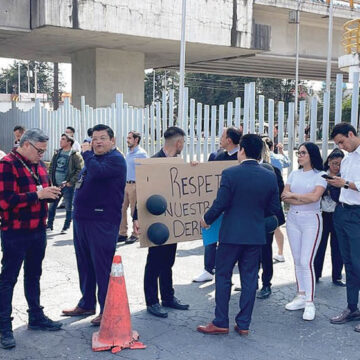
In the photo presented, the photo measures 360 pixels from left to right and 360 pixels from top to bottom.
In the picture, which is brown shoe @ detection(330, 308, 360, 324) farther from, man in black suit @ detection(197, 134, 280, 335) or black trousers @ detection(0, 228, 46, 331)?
black trousers @ detection(0, 228, 46, 331)

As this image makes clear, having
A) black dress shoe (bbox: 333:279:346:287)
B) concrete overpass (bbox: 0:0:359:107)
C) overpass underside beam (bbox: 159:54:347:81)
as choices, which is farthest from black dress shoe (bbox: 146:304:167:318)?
overpass underside beam (bbox: 159:54:347:81)

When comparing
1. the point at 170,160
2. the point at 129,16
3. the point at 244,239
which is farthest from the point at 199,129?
the point at 244,239

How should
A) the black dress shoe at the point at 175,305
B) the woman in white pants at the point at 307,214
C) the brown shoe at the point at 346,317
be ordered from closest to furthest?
the brown shoe at the point at 346,317 → the woman in white pants at the point at 307,214 → the black dress shoe at the point at 175,305

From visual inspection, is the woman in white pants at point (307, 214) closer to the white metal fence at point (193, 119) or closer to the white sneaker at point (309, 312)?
the white sneaker at point (309, 312)

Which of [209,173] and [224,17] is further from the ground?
[224,17]

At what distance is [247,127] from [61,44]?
1037 centimetres

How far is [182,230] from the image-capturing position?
5680 millimetres

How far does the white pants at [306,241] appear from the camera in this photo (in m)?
5.62

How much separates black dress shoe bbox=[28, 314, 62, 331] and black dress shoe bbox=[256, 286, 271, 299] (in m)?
2.28

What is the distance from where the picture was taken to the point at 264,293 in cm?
626

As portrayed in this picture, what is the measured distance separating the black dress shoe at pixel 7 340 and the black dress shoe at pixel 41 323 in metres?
0.37

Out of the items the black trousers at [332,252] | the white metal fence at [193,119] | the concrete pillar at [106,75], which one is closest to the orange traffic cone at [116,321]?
the black trousers at [332,252]

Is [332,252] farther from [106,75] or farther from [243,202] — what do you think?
[106,75]

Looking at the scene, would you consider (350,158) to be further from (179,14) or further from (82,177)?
(179,14)
